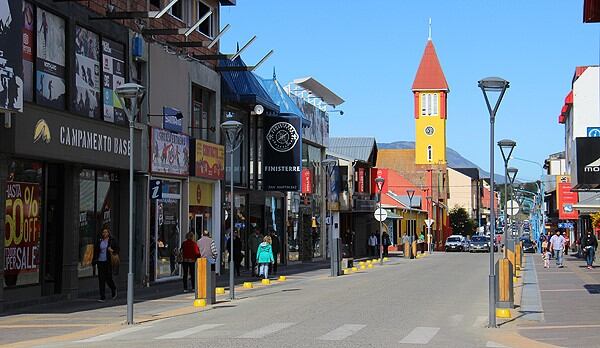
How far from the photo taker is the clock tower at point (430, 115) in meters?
118

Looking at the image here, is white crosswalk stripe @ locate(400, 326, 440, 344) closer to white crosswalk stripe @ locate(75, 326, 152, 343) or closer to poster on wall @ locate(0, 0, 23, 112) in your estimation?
white crosswalk stripe @ locate(75, 326, 152, 343)

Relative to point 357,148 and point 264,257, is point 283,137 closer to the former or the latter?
point 264,257

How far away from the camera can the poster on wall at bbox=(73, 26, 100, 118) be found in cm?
2389

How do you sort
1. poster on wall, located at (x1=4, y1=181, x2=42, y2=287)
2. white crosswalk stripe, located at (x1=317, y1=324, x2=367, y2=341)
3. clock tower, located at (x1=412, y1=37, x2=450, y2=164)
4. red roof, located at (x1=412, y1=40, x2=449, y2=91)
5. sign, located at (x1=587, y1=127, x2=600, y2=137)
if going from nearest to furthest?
white crosswalk stripe, located at (x1=317, y1=324, x2=367, y2=341)
poster on wall, located at (x1=4, y1=181, x2=42, y2=287)
sign, located at (x1=587, y1=127, x2=600, y2=137)
clock tower, located at (x1=412, y1=37, x2=450, y2=164)
red roof, located at (x1=412, y1=40, x2=449, y2=91)

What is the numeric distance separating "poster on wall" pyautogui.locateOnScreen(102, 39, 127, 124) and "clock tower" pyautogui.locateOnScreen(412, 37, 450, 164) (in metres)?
92.9

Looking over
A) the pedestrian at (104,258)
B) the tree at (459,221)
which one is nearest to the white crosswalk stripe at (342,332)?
the pedestrian at (104,258)

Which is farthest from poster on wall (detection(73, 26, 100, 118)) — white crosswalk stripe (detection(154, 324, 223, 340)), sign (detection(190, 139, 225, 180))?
white crosswalk stripe (detection(154, 324, 223, 340))

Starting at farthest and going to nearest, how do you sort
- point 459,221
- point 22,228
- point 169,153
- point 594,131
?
Answer: point 459,221, point 594,131, point 169,153, point 22,228

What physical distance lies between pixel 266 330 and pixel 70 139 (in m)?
9.08

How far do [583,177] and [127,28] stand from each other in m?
14.7

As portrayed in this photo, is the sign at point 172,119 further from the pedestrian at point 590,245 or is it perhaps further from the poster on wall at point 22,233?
the pedestrian at point 590,245

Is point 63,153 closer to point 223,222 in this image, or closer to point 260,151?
point 223,222

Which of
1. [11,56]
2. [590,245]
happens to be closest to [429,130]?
[590,245]

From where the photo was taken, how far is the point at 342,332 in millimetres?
15531
